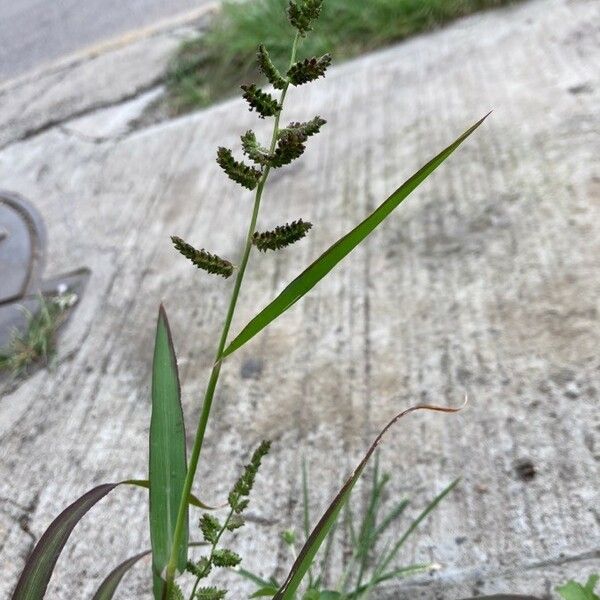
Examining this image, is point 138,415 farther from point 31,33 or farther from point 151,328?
point 31,33

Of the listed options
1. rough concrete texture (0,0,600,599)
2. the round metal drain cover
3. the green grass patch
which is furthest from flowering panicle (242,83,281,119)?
the green grass patch

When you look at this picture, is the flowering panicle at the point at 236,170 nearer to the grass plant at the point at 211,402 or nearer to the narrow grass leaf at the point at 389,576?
the grass plant at the point at 211,402

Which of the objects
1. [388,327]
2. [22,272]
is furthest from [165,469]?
[22,272]

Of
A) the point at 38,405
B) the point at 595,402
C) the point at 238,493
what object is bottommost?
the point at 595,402

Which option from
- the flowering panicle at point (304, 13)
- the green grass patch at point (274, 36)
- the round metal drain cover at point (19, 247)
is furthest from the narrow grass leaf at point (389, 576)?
the green grass patch at point (274, 36)

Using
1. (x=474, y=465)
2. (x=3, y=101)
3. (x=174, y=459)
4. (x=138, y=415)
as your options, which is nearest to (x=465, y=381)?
(x=474, y=465)
